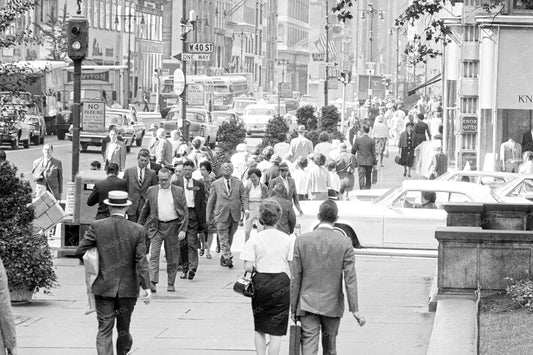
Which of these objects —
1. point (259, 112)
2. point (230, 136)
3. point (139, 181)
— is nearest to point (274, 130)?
point (230, 136)

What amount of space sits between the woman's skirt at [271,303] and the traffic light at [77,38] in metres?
10.7

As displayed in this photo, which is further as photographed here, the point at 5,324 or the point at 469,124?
the point at 469,124

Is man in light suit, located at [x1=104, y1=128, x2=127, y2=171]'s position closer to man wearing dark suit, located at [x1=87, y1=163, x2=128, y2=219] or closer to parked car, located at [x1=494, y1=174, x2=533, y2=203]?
parked car, located at [x1=494, y1=174, x2=533, y2=203]

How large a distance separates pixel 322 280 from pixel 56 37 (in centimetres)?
7069

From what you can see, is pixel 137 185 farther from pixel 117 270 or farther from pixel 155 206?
pixel 117 270

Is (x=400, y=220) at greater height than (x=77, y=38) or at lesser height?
lesser

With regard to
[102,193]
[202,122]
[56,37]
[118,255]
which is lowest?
[118,255]

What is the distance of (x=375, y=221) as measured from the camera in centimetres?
2181

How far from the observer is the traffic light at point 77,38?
21.5m

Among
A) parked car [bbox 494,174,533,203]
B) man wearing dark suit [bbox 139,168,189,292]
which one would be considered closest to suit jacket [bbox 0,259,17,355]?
man wearing dark suit [bbox 139,168,189,292]

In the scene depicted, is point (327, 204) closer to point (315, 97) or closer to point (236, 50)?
point (315, 97)

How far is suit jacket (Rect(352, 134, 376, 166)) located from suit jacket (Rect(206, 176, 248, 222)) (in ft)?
41.8

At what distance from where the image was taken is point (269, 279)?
11531mm

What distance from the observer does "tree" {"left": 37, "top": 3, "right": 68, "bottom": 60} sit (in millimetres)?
77938
